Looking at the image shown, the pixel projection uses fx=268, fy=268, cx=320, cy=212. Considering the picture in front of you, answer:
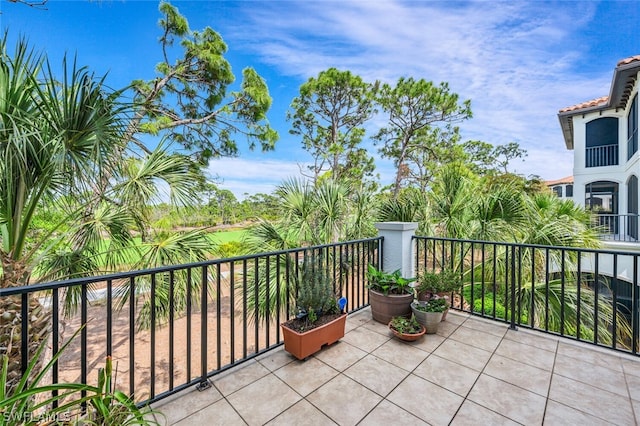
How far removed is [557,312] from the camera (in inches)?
136

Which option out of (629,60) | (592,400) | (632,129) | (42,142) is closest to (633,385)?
(592,400)

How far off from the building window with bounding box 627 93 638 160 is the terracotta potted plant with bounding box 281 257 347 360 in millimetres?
11269

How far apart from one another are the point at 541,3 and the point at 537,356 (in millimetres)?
5897

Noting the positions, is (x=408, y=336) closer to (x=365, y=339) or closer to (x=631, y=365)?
(x=365, y=339)

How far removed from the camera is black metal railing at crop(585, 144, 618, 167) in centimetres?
1038

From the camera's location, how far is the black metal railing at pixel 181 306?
1.61m

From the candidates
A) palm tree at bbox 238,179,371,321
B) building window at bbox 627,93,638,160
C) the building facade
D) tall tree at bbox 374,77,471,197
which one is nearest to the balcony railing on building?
palm tree at bbox 238,179,371,321

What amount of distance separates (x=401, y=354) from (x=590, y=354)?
1632 mm

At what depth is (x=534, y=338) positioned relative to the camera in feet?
8.71

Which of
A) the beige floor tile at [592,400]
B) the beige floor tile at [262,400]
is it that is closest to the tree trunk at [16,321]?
the beige floor tile at [262,400]

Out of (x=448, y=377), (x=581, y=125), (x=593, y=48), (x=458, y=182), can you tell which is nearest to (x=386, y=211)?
(x=458, y=182)

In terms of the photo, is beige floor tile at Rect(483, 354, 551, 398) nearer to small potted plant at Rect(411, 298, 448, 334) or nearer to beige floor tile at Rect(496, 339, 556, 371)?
beige floor tile at Rect(496, 339, 556, 371)

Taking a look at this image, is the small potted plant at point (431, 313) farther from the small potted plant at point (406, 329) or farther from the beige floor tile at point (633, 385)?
the beige floor tile at point (633, 385)

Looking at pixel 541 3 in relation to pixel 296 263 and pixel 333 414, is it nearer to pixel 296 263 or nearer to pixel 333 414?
pixel 296 263
